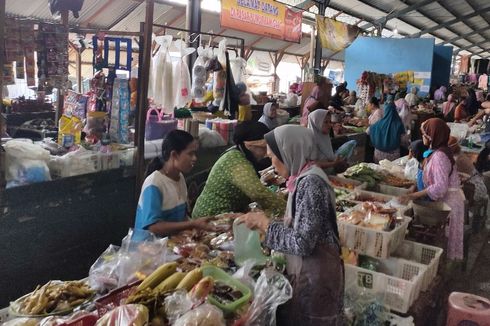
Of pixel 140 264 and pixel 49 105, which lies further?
pixel 49 105

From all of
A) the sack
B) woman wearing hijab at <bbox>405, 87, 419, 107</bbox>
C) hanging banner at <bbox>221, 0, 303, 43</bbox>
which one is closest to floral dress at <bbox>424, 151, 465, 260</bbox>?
the sack

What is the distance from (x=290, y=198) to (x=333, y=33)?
30.7 ft

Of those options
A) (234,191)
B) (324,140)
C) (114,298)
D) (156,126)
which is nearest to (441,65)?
(324,140)

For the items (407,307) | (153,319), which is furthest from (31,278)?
(407,307)

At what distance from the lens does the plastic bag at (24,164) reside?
3086mm

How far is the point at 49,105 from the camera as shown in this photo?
22.0 feet

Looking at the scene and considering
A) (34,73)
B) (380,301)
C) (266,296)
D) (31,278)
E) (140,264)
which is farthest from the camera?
(34,73)

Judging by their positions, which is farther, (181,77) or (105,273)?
(181,77)

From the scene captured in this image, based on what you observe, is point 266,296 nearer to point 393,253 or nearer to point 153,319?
point 153,319

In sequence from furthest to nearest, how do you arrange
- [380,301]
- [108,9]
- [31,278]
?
[108,9], [31,278], [380,301]

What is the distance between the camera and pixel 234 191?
3.18 meters

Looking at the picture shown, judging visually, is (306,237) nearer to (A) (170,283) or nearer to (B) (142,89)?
(A) (170,283)

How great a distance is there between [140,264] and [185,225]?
689 millimetres

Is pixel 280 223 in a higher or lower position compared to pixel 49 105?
lower
